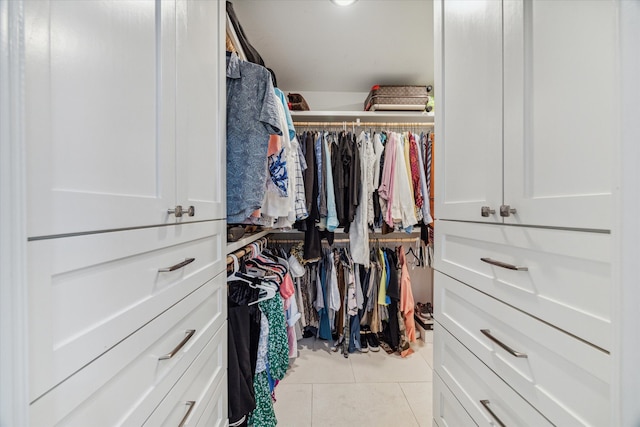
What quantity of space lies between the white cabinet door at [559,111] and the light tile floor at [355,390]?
55.7 inches

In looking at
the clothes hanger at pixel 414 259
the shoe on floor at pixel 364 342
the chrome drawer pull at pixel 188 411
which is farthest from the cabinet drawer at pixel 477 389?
the clothes hanger at pixel 414 259

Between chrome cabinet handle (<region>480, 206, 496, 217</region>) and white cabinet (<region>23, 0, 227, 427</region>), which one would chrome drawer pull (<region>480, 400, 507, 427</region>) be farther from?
white cabinet (<region>23, 0, 227, 427</region>)

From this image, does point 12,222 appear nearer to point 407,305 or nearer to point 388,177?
point 388,177

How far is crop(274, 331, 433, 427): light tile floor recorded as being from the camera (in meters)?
1.43

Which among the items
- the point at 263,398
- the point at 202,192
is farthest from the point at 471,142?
the point at 263,398

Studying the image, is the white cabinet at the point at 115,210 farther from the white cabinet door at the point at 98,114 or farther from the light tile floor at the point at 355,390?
the light tile floor at the point at 355,390

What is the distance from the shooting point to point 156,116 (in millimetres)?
585

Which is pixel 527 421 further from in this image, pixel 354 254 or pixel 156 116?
pixel 354 254

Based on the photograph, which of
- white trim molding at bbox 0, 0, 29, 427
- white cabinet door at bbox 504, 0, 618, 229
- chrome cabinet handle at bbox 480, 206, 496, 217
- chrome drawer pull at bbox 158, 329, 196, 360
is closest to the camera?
white trim molding at bbox 0, 0, 29, 427

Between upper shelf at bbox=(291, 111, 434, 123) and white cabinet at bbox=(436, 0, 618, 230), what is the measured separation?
1.17m

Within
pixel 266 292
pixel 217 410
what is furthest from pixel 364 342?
pixel 217 410

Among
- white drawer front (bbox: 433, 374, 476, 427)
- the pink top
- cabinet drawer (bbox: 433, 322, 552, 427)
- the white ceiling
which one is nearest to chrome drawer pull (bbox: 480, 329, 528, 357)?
cabinet drawer (bbox: 433, 322, 552, 427)

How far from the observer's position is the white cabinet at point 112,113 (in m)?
0.34

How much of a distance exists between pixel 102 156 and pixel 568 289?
0.94 m
